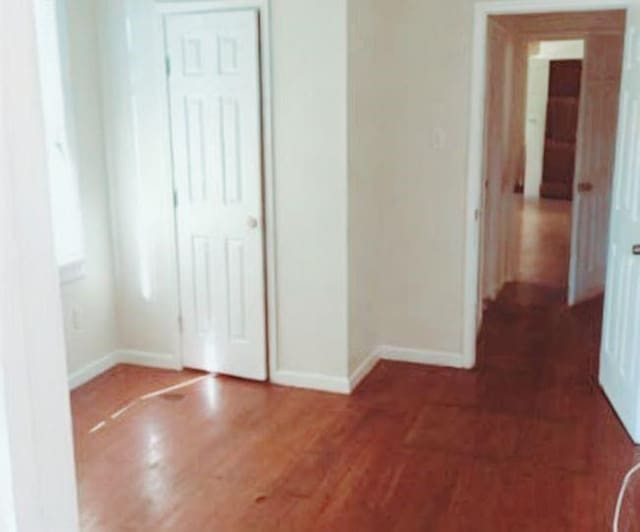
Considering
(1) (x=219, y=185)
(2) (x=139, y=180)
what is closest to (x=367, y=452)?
(1) (x=219, y=185)

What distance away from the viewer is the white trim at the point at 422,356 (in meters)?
4.41

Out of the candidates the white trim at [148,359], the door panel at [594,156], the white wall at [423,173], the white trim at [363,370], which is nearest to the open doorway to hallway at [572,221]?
the door panel at [594,156]

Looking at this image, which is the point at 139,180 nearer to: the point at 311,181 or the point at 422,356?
the point at 311,181

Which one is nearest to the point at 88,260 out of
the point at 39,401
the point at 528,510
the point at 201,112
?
the point at 201,112

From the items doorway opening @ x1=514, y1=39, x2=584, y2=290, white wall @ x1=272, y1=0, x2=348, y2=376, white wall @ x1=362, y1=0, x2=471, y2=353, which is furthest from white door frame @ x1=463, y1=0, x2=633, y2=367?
doorway opening @ x1=514, y1=39, x2=584, y2=290

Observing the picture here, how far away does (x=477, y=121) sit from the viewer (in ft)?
13.4

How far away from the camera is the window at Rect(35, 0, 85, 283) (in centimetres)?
385

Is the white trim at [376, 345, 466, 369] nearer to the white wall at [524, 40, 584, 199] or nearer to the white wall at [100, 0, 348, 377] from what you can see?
the white wall at [100, 0, 348, 377]

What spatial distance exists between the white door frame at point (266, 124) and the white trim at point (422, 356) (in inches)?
31.8

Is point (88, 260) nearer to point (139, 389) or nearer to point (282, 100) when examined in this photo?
point (139, 389)

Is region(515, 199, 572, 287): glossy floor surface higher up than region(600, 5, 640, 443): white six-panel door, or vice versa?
region(600, 5, 640, 443): white six-panel door

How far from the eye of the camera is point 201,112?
403 cm

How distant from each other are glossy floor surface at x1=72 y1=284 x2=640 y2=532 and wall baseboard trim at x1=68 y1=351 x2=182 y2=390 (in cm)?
8

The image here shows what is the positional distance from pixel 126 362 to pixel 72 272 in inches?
31.3
